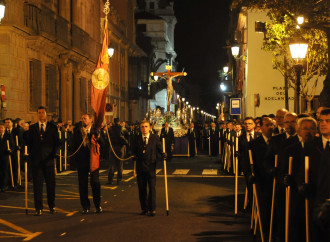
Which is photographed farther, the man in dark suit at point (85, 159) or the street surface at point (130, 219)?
the man in dark suit at point (85, 159)

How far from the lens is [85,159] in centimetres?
1253

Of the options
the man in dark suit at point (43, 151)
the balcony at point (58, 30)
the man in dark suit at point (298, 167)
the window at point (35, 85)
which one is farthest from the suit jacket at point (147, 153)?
the window at point (35, 85)

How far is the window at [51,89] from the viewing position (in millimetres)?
29094

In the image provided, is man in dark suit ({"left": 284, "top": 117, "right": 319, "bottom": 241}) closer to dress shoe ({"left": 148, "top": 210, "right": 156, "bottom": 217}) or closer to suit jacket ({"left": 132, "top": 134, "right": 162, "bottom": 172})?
dress shoe ({"left": 148, "top": 210, "right": 156, "bottom": 217})

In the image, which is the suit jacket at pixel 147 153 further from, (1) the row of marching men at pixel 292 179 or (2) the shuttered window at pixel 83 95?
(2) the shuttered window at pixel 83 95

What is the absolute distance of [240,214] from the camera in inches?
480

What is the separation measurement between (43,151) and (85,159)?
81 centimetres

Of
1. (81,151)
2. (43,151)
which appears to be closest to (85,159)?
(81,151)

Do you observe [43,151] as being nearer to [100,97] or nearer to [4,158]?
[100,97]

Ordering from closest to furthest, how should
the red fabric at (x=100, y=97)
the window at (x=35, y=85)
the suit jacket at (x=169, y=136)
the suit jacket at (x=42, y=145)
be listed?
the suit jacket at (x=42, y=145) → the red fabric at (x=100, y=97) → the window at (x=35, y=85) → the suit jacket at (x=169, y=136)

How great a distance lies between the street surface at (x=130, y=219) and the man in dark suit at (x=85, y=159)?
341 mm

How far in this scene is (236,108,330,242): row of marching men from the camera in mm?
6270

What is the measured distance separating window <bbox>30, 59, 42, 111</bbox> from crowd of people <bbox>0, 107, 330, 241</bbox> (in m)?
6.81

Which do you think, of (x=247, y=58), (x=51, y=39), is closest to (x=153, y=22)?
(x=247, y=58)
